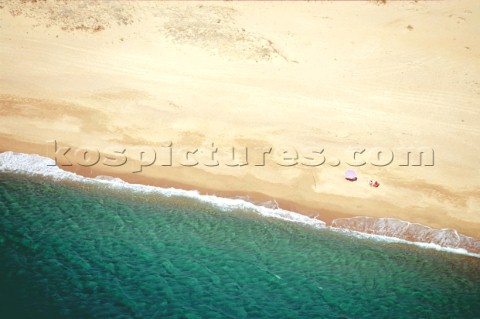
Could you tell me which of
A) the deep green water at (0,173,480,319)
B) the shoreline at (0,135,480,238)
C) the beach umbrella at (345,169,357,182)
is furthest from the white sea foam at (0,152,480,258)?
the beach umbrella at (345,169,357,182)

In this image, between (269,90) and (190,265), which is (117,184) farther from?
(269,90)

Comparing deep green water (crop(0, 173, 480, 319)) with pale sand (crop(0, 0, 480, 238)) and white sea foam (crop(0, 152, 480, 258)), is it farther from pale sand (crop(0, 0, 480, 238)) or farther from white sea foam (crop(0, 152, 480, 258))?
pale sand (crop(0, 0, 480, 238))

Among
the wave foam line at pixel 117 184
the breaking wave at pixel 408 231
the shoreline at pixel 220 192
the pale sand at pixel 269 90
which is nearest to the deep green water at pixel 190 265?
the wave foam line at pixel 117 184

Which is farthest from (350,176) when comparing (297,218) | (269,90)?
(269,90)

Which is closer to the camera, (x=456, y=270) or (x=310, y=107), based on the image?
(x=456, y=270)

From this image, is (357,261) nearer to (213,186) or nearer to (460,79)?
(213,186)

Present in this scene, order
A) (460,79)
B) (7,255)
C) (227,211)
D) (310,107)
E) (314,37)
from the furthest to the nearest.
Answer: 1. (314,37)
2. (460,79)
3. (310,107)
4. (227,211)
5. (7,255)

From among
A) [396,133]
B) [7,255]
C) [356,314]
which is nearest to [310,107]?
[396,133]
